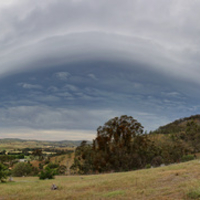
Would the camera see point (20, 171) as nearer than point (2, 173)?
No

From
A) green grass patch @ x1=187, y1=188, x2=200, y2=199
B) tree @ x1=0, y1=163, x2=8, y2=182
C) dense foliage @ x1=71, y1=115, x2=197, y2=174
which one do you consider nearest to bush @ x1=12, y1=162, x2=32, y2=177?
dense foliage @ x1=71, y1=115, x2=197, y2=174

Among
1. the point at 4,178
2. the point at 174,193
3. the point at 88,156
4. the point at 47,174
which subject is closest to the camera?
the point at 174,193

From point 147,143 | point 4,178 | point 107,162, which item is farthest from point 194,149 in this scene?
point 4,178

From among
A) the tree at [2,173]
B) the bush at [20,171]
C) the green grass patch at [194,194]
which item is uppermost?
the green grass patch at [194,194]

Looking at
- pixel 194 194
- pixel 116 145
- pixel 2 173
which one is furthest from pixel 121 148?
pixel 194 194

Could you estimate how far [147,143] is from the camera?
4769 cm

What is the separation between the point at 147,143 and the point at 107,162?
35.2ft

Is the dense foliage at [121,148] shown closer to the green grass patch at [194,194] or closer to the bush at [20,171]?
the bush at [20,171]

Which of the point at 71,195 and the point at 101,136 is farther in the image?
the point at 101,136

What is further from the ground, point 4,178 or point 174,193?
point 174,193

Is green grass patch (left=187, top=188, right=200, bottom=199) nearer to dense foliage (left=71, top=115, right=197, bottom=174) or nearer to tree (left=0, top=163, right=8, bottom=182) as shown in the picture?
tree (left=0, top=163, right=8, bottom=182)

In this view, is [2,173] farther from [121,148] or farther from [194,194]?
[121,148]

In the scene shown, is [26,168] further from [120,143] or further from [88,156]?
[120,143]

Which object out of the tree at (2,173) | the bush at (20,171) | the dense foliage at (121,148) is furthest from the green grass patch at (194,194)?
the bush at (20,171)
